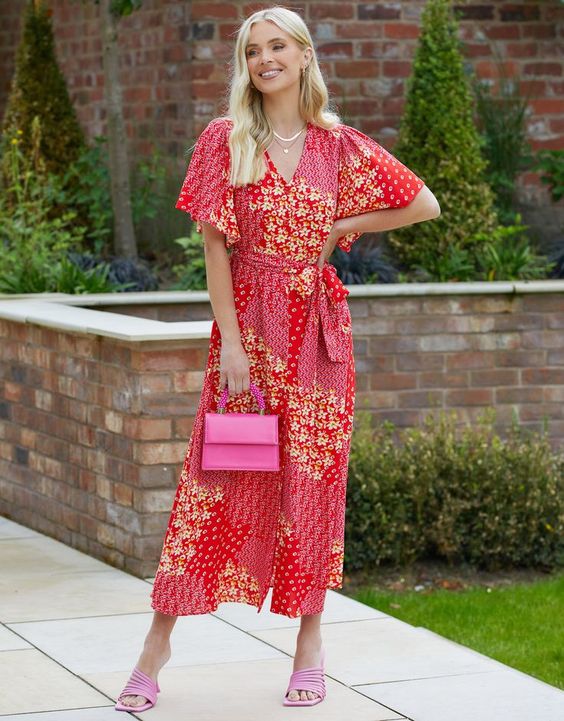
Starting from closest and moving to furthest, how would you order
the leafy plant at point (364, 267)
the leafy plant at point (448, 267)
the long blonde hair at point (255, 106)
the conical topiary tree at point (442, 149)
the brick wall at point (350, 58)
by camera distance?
1. the long blonde hair at point (255, 106)
2. the leafy plant at point (364, 267)
3. the leafy plant at point (448, 267)
4. the conical topiary tree at point (442, 149)
5. the brick wall at point (350, 58)

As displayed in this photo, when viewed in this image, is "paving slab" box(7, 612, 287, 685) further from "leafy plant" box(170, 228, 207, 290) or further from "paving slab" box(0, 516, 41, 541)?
"leafy plant" box(170, 228, 207, 290)

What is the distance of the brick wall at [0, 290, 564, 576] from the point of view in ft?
19.8

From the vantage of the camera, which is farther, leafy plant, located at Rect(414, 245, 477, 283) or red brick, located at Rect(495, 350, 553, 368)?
leafy plant, located at Rect(414, 245, 477, 283)

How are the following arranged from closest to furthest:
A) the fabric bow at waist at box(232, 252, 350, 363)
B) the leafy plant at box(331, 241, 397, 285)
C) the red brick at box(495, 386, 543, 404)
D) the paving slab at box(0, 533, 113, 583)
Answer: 1. the fabric bow at waist at box(232, 252, 350, 363)
2. the paving slab at box(0, 533, 113, 583)
3. the red brick at box(495, 386, 543, 404)
4. the leafy plant at box(331, 241, 397, 285)

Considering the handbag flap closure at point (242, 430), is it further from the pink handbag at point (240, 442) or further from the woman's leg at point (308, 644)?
the woman's leg at point (308, 644)

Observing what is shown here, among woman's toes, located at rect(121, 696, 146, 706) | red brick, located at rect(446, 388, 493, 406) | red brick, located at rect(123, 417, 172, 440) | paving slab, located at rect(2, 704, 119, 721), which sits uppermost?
red brick, located at rect(123, 417, 172, 440)

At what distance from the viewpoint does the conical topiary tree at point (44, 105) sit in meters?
10.9

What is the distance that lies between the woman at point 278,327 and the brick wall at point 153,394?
154cm

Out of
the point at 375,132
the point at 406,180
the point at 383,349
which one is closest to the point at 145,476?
the point at 406,180

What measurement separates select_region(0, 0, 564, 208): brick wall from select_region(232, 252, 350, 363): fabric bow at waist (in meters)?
5.93

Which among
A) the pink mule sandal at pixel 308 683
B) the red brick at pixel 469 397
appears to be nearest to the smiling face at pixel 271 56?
the pink mule sandal at pixel 308 683

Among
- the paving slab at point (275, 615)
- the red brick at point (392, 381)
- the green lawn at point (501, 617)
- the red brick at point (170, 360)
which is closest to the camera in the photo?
the paving slab at point (275, 615)

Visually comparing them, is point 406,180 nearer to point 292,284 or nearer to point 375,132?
point 292,284

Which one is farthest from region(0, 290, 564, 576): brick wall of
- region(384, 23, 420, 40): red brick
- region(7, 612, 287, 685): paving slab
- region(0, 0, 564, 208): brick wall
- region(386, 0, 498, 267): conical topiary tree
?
region(384, 23, 420, 40): red brick
